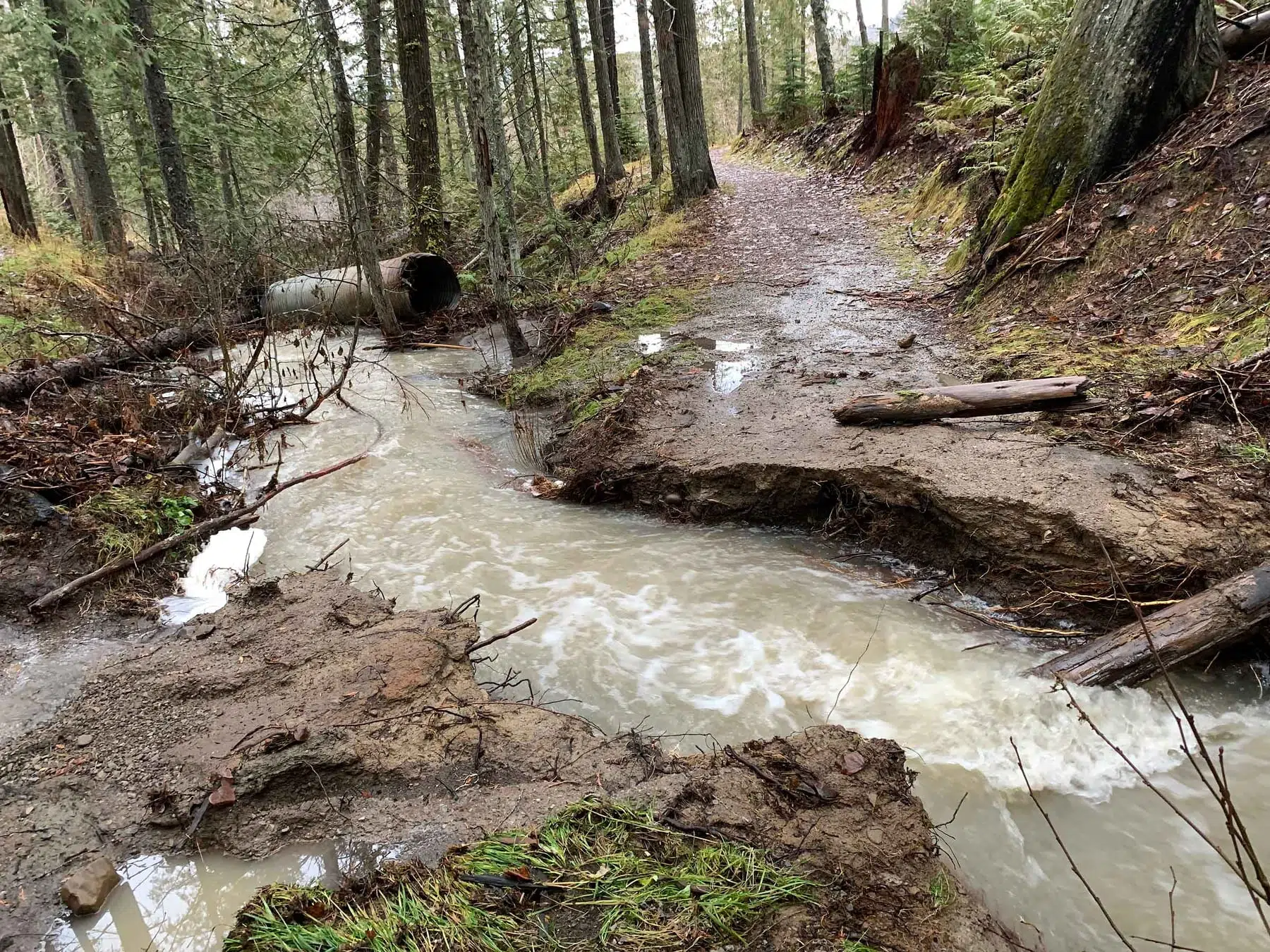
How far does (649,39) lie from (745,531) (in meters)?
21.8

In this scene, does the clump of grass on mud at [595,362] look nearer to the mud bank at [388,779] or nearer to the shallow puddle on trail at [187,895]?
the mud bank at [388,779]

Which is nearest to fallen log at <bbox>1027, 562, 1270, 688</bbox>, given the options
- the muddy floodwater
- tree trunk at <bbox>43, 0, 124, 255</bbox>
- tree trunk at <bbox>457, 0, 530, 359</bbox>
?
the muddy floodwater

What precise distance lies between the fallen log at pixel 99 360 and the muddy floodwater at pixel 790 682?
2.54 meters

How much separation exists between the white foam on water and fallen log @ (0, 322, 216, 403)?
3088mm

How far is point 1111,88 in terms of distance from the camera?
263 inches

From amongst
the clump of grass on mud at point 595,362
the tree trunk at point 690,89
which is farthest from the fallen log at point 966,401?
the tree trunk at point 690,89

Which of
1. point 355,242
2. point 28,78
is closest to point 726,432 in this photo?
point 355,242

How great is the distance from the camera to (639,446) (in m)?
6.00

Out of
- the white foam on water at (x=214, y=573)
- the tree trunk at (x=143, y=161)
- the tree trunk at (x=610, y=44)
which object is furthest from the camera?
the tree trunk at (x=610, y=44)

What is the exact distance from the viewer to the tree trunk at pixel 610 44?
17.7 metres

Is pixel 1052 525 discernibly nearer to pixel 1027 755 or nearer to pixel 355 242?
pixel 1027 755

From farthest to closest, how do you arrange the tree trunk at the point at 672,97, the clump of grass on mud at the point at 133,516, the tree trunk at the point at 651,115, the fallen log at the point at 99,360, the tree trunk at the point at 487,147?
the tree trunk at the point at 651,115
the tree trunk at the point at 672,97
the tree trunk at the point at 487,147
the fallen log at the point at 99,360
the clump of grass on mud at the point at 133,516

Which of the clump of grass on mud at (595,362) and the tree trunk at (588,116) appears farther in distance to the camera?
the tree trunk at (588,116)

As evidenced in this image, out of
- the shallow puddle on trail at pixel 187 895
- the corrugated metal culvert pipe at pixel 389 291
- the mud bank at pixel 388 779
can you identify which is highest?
the corrugated metal culvert pipe at pixel 389 291
